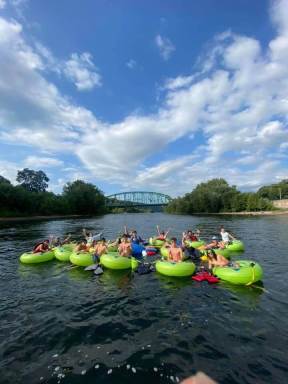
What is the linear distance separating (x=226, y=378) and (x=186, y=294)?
469 centimetres

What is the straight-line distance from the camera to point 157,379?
213 inches

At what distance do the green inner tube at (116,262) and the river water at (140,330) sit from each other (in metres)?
1.04

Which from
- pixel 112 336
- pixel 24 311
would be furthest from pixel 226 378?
pixel 24 311

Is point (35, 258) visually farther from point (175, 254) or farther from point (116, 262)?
point (175, 254)

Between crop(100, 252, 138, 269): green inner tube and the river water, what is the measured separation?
1.04 metres

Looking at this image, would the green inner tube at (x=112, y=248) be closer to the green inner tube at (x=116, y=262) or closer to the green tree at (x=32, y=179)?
the green inner tube at (x=116, y=262)

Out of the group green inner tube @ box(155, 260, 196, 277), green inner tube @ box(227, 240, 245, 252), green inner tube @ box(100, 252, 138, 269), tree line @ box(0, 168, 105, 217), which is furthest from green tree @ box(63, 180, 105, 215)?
green inner tube @ box(155, 260, 196, 277)

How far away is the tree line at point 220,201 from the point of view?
79.4 metres

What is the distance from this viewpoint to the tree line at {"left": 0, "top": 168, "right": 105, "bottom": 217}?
222 ft

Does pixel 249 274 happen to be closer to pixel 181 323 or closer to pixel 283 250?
pixel 181 323

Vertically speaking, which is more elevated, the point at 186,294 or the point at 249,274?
the point at 249,274

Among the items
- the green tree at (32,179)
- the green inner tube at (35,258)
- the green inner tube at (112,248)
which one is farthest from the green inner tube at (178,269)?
the green tree at (32,179)

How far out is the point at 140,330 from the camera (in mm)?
7352

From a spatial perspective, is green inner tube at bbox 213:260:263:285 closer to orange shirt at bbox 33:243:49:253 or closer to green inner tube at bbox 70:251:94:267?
green inner tube at bbox 70:251:94:267
